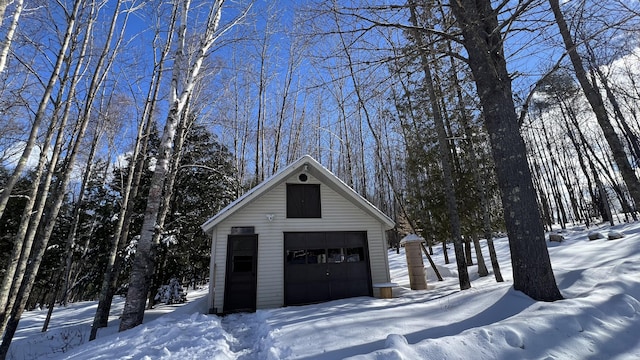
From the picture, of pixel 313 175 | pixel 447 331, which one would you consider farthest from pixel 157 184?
pixel 447 331

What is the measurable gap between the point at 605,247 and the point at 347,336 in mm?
12746

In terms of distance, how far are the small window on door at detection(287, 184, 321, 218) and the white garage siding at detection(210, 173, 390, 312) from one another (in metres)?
0.17

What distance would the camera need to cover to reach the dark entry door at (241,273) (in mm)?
8586

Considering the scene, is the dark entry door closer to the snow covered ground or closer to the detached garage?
the detached garage

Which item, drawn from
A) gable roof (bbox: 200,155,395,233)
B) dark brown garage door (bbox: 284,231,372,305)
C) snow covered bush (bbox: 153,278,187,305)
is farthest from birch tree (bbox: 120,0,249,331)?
snow covered bush (bbox: 153,278,187,305)

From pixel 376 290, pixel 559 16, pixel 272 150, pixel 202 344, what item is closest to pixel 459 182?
pixel 376 290

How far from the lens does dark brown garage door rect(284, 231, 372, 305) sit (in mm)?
9078

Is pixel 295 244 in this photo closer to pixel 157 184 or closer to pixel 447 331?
pixel 157 184

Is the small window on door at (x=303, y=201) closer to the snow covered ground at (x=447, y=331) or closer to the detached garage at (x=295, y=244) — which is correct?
the detached garage at (x=295, y=244)

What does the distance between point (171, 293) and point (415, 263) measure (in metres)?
10.6

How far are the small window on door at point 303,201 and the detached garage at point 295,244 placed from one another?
→ 0.12 ft

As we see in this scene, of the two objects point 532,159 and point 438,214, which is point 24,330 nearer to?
point 438,214

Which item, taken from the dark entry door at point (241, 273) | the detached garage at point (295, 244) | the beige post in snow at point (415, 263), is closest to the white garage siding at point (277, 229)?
the detached garage at point (295, 244)

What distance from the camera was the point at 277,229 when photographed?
9.31m
